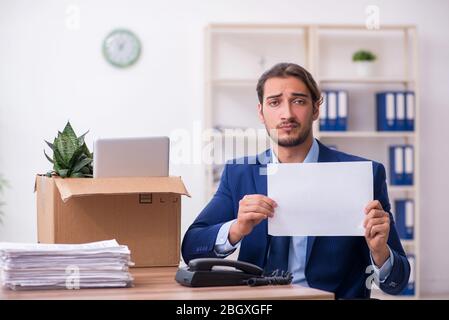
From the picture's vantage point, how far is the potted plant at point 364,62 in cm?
438

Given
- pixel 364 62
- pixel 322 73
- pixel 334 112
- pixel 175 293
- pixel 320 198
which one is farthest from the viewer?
pixel 322 73

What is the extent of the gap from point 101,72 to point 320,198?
3080 mm

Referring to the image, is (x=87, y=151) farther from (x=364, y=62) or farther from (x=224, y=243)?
(x=364, y=62)

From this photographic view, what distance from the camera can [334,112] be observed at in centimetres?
423

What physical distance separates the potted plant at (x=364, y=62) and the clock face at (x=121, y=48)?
4.02 ft

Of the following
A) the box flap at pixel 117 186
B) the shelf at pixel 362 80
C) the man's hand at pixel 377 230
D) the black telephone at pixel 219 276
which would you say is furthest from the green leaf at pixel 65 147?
the shelf at pixel 362 80

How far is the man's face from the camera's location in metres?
1.73

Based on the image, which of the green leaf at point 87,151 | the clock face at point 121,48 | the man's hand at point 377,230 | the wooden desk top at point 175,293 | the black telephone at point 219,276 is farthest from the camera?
the clock face at point 121,48

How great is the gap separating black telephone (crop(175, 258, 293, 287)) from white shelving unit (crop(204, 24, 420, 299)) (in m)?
2.88

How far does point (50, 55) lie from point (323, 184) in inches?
124

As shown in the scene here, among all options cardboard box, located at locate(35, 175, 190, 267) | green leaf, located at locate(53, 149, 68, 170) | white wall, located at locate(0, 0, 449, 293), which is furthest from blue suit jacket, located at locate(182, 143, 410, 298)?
white wall, located at locate(0, 0, 449, 293)

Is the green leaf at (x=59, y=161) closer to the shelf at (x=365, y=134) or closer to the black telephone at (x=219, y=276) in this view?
the black telephone at (x=219, y=276)

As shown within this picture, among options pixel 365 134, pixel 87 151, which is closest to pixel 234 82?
pixel 365 134

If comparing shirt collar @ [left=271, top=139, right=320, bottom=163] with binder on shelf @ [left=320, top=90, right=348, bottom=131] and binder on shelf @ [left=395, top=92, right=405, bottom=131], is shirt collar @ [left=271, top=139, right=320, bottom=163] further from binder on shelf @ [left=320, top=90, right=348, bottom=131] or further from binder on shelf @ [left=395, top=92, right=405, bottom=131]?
binder on shelf @ [left=395, top=92, right=405, bottom=131]
